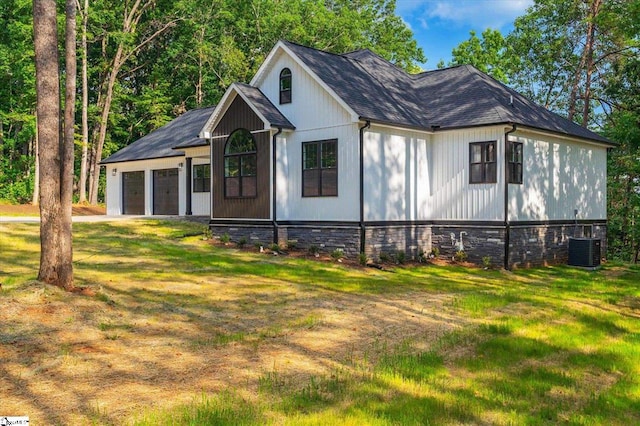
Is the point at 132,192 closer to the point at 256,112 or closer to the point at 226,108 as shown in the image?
the point at 226,108

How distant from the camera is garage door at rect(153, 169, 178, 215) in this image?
27469mm

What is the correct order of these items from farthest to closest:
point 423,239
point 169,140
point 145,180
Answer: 1. point 169,140
2. point 145,180
3. point 423,239

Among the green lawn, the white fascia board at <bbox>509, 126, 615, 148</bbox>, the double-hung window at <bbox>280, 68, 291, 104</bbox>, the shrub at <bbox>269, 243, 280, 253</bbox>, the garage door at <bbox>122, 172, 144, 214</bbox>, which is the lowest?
the green lawn

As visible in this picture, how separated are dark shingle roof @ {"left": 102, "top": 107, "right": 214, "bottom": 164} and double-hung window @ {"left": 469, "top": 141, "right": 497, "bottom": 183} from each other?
1226 cm

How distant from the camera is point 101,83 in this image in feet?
144

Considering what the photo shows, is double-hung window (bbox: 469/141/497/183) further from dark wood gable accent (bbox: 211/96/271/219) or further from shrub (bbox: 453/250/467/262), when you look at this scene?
dark wood gable accent (bbox: 211/96/271/219)

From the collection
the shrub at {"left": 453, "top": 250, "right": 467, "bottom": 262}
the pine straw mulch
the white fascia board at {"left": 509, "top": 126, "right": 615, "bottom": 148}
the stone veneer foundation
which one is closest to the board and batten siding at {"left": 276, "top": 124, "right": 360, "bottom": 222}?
the stone veneer foundation

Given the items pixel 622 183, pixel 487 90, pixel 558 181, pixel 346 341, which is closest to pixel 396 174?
pixel 487 90

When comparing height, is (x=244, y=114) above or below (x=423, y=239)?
above

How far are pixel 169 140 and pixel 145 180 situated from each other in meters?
2.37

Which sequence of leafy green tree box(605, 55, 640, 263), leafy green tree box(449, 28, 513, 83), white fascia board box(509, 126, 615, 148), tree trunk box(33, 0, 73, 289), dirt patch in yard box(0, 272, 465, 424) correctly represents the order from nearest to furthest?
1. dirt patch in yard box(0, 272, 465, 424)
2. tree trunk box(33, 0, 73, 289)
3. white fascia board box(509, 126, 615, 148)
4. leafy green tree box(605, 55, 640, 263)
5. leafy green tree box(449, 28, 513, 83)

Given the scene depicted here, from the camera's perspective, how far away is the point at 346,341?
8062mm

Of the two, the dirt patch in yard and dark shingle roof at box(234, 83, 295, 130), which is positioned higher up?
dark shingle roof at box(234, 83, 295, 130)

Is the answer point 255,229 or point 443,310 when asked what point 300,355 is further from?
point 255,229
